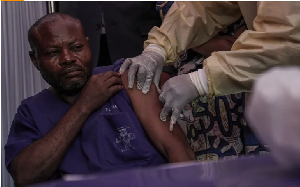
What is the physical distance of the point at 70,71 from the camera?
1.57 m

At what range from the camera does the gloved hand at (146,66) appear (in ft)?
5.12

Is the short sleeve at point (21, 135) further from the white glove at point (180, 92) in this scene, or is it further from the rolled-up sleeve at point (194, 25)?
the rolled-up sleeve at point (194, 25)

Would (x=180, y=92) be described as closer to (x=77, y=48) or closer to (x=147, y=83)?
(x=147, y=83)

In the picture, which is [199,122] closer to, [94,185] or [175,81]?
[175,81]

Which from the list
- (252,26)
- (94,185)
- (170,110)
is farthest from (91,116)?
(94,185)

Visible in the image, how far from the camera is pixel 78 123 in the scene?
1.44m

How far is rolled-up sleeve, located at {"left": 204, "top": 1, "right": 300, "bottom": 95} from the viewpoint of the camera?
1357 mm

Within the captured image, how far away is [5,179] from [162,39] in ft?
4.67

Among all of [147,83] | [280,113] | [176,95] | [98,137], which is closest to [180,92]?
[176,95]

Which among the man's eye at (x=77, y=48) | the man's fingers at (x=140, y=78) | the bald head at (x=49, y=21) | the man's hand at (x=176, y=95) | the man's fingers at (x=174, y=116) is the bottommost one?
the man's fingers at (x=174, y=116)

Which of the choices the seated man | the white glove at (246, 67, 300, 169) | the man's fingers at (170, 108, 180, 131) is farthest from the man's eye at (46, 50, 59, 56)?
the white glove at (246, 67, 300, 169)

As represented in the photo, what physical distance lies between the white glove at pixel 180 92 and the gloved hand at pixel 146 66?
8 cm

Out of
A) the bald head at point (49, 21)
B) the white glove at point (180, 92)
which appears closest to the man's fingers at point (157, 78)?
the white glove at point (180, 92)

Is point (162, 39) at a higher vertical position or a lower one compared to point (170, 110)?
higher
